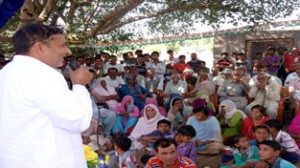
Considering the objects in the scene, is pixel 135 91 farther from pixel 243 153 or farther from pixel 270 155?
pixel 270 155

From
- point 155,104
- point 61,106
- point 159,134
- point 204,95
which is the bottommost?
point 159,134

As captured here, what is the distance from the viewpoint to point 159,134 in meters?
5.41

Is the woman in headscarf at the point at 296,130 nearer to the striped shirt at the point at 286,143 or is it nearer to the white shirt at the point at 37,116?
the striped shirt at the point at 286,143

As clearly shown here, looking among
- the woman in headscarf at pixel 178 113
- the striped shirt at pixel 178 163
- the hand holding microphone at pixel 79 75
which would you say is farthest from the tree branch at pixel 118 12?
the hand holding microphone at pixel 79 75

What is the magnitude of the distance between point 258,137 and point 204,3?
358 cm

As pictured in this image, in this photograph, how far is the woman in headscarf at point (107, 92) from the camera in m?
6.58

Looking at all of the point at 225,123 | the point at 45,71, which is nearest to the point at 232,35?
the point at 225,123

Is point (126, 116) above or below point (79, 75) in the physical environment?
below

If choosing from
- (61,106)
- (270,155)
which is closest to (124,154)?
(270,155)

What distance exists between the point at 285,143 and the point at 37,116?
12.0 ft

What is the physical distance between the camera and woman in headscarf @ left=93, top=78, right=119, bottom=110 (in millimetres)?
6582

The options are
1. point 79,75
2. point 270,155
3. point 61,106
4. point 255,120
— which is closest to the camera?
point 61,106

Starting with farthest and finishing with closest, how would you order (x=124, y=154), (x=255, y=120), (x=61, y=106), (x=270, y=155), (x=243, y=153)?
(x=255, y=120) → (x=243, y=153) → (x=124, y=154) → (x=270, y=155) → (x=61, y=106)

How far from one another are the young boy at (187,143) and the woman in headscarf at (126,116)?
1.75 metres
